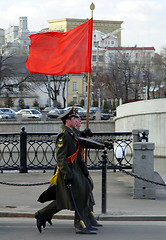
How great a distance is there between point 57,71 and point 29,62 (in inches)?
22.1

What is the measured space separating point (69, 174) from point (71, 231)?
3.25 feet

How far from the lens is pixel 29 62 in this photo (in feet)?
28.9

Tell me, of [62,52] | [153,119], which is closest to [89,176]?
[62,52]

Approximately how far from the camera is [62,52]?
9.01m

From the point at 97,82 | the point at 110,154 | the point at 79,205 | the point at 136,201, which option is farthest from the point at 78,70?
the point at 97,82

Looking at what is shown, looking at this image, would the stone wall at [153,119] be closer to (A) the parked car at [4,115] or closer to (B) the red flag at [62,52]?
(B) the red flag at [62,52]

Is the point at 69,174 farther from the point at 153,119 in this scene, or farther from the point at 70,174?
the point at 153,119

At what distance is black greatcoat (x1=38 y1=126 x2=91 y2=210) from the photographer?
6.23 metres

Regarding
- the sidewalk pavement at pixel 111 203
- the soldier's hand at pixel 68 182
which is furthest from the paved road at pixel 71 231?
the soldier's hand at pixel 68 182

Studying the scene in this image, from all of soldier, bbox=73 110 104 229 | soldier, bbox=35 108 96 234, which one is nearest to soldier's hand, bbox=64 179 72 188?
soldier, bbox=35 108 96 234

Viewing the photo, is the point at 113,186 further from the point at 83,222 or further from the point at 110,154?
the point at 110,154

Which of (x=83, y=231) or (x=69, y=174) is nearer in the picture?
(x=69, y=174)

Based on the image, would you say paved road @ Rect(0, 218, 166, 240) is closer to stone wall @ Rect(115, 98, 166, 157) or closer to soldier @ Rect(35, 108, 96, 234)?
soldier @ Rect(35, 108, 96, 234)

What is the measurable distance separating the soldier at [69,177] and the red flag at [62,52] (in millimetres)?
2575
